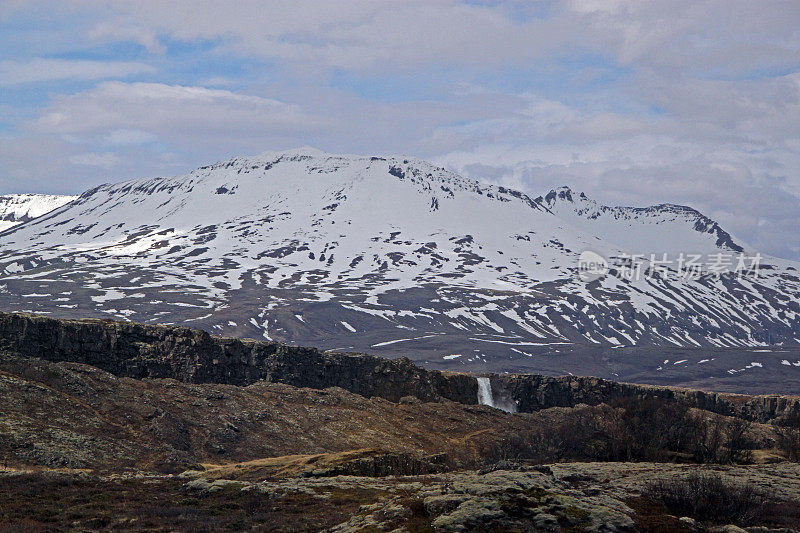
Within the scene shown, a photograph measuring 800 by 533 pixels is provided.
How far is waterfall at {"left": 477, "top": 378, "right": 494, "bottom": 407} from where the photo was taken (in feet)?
450

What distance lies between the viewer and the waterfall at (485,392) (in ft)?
450

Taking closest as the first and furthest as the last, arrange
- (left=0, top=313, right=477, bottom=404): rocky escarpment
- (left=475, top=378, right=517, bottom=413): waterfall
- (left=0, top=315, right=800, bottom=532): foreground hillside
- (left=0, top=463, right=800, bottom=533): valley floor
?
(left=0, top=463, right=800, bottom=533): valley floor, (left=0, top=315, right=800, bottom=532): foreground hillside, (left=0, top=313, right=477, bottom=404): rocky escarpment, (left=475, top=378, right=517, bottom=413): waterfall

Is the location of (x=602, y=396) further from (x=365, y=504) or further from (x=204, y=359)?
(x=365, y=504)

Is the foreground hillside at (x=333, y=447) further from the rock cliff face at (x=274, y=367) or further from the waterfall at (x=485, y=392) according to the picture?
the waterfall at (x=485, y=392)

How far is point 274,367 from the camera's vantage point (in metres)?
108

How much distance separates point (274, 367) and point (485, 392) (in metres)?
42.5

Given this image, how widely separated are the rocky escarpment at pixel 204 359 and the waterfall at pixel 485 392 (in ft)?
24.2

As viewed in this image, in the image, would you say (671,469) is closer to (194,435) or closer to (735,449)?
(735,449)

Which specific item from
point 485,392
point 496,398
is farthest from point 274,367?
point 496,398

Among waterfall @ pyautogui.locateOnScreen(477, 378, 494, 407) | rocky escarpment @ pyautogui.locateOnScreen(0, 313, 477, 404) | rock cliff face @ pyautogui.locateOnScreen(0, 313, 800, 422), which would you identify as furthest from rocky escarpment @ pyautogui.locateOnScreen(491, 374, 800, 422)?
rocky escarpment @ pyautogui.locateOnScreen(0, 313, 477, 404)

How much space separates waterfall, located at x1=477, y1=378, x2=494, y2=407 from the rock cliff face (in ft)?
7.07

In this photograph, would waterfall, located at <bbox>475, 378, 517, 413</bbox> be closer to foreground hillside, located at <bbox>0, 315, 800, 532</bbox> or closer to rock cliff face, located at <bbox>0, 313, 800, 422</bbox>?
rock cliff face, located at <bbox>0, 313, 800, 422</bbox>

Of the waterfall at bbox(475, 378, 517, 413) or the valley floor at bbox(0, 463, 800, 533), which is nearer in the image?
the valley floor at bbox(0, 463, 800, 533)

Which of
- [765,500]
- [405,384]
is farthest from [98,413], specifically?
[405,384]
